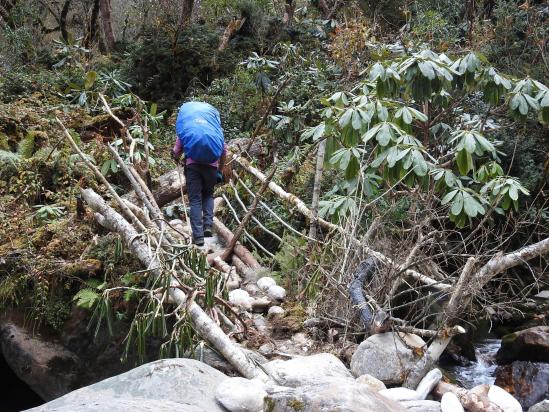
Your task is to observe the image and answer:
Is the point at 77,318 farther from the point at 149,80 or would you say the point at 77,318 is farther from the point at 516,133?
the point at 149,80

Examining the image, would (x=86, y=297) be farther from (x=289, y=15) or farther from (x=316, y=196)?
(x=289, y=15)

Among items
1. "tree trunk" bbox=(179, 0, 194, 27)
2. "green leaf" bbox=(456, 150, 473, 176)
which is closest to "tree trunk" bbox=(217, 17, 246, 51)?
"tree trunk" bbox=(179, 0, 194, 27)

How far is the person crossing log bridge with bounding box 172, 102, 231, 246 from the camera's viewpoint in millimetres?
6266

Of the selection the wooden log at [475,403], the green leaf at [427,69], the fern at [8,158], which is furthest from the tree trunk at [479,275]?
the fern at [8,158]

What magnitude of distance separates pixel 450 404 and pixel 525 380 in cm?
237

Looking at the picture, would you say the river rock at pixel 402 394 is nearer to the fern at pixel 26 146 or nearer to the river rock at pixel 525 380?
the river rock at pixel 525 380

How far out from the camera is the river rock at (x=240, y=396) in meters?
3.47

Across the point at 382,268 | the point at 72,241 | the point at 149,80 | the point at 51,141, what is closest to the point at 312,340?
the point at 382,268

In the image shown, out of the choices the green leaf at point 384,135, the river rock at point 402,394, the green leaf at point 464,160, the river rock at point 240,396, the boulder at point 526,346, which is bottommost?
the boulder at point 526,346

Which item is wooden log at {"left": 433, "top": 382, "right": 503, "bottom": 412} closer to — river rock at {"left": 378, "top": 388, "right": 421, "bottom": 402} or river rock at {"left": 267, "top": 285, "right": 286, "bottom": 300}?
river rock at {"left": 378, "top": 388, "right": 421, "bottom": 402}

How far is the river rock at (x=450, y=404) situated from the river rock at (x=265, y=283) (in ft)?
8.32

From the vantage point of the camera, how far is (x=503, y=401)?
172 inches

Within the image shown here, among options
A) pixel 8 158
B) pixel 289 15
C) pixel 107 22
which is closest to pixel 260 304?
pixel 8 158

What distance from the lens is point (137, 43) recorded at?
1365cm
